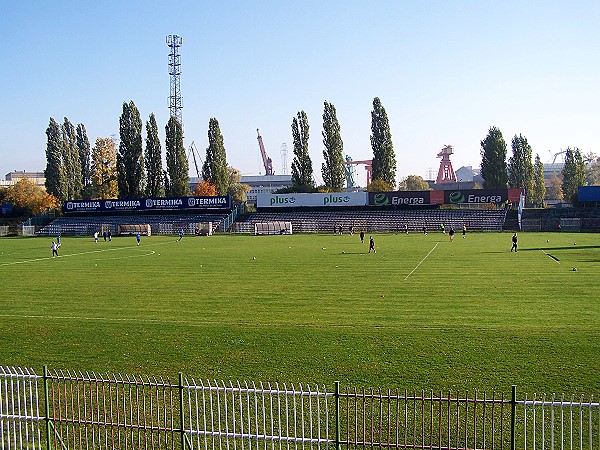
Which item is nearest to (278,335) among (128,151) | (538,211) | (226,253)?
(226,253)

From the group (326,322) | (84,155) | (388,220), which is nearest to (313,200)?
(388,220)

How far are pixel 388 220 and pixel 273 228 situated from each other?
641 inches

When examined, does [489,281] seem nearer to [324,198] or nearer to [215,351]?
[215,351]

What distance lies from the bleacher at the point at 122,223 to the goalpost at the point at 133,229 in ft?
6.25

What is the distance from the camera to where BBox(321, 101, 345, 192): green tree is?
340 ft

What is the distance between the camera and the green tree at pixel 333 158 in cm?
10369

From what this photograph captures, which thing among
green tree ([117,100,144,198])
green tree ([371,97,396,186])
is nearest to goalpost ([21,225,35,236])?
green tree ([117,100,144,198])

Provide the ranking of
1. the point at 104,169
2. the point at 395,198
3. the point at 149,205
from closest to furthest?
the point at 395,198 < the point at 149,205 < the point at 104,169

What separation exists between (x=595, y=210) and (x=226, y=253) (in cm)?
5545

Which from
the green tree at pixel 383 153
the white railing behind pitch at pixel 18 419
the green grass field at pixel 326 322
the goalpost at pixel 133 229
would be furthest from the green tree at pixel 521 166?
the white railing behind pitch at pixel 18 419

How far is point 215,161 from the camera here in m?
107

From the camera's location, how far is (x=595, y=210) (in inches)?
3265

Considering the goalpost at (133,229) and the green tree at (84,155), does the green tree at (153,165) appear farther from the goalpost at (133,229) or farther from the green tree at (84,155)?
the green tree at (84,155)

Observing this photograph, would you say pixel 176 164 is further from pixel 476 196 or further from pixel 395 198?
pixel 476 196
